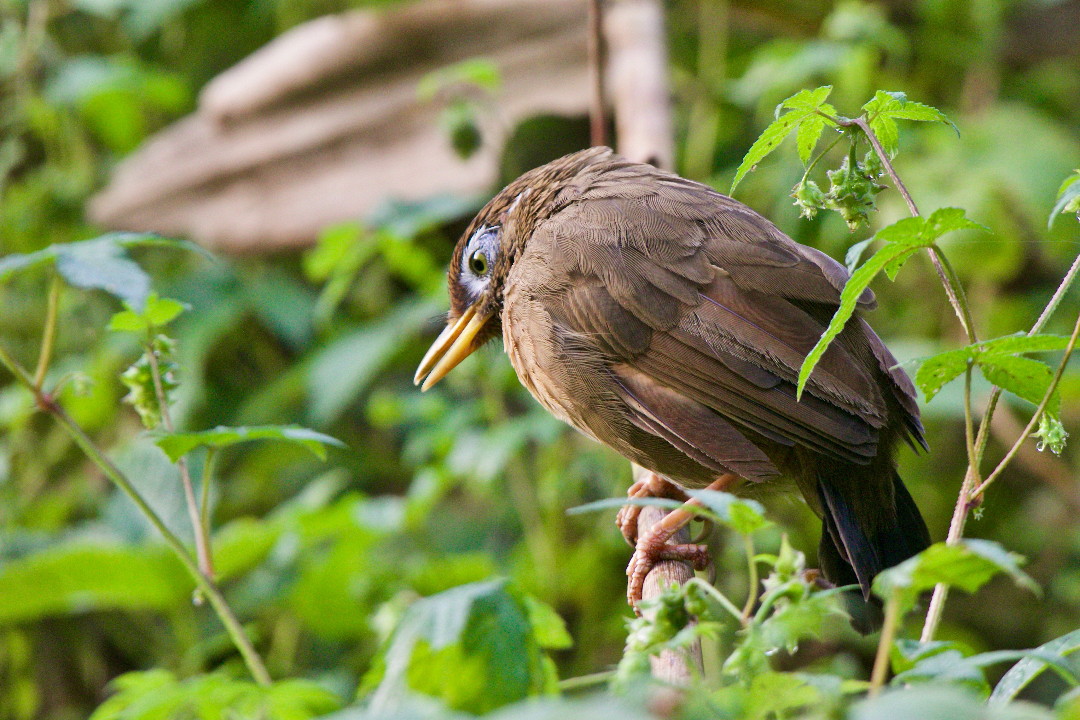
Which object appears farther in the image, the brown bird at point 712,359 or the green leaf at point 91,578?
the green leaf at point 91,578

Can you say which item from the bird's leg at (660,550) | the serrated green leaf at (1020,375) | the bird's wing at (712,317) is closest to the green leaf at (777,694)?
the serrated green leaf at (1020,375)

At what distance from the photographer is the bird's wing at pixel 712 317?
227 centimetres

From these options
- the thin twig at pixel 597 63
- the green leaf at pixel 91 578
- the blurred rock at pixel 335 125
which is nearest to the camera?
the thin twig at pixel 597 63

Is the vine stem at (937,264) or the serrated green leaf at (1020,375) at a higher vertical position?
the vine stem at (937,264)

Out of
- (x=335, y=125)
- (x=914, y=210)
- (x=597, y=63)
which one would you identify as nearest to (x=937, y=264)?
(x=914, y=210)

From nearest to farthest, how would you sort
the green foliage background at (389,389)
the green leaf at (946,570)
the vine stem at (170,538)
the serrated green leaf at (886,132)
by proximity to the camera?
the green leaf at (946,570) < the serrated green leaf at (886,132) < the vine stem at (170,538) < the green foliage background at (389,389)

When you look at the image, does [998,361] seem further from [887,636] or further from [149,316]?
[149,316]

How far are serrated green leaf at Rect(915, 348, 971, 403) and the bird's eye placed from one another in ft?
5.33

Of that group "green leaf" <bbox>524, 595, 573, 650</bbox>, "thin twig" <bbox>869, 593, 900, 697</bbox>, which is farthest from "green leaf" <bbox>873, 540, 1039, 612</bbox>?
"green leaf" <bbox>524, 595, 573, 650</bbox>

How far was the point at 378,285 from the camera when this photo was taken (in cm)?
561

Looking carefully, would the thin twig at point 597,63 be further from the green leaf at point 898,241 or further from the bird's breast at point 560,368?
the green leaf at point 898,241

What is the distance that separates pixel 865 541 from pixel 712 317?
0.58 metres

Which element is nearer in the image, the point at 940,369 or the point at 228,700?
the point at 940,369

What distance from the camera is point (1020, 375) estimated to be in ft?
4.70
